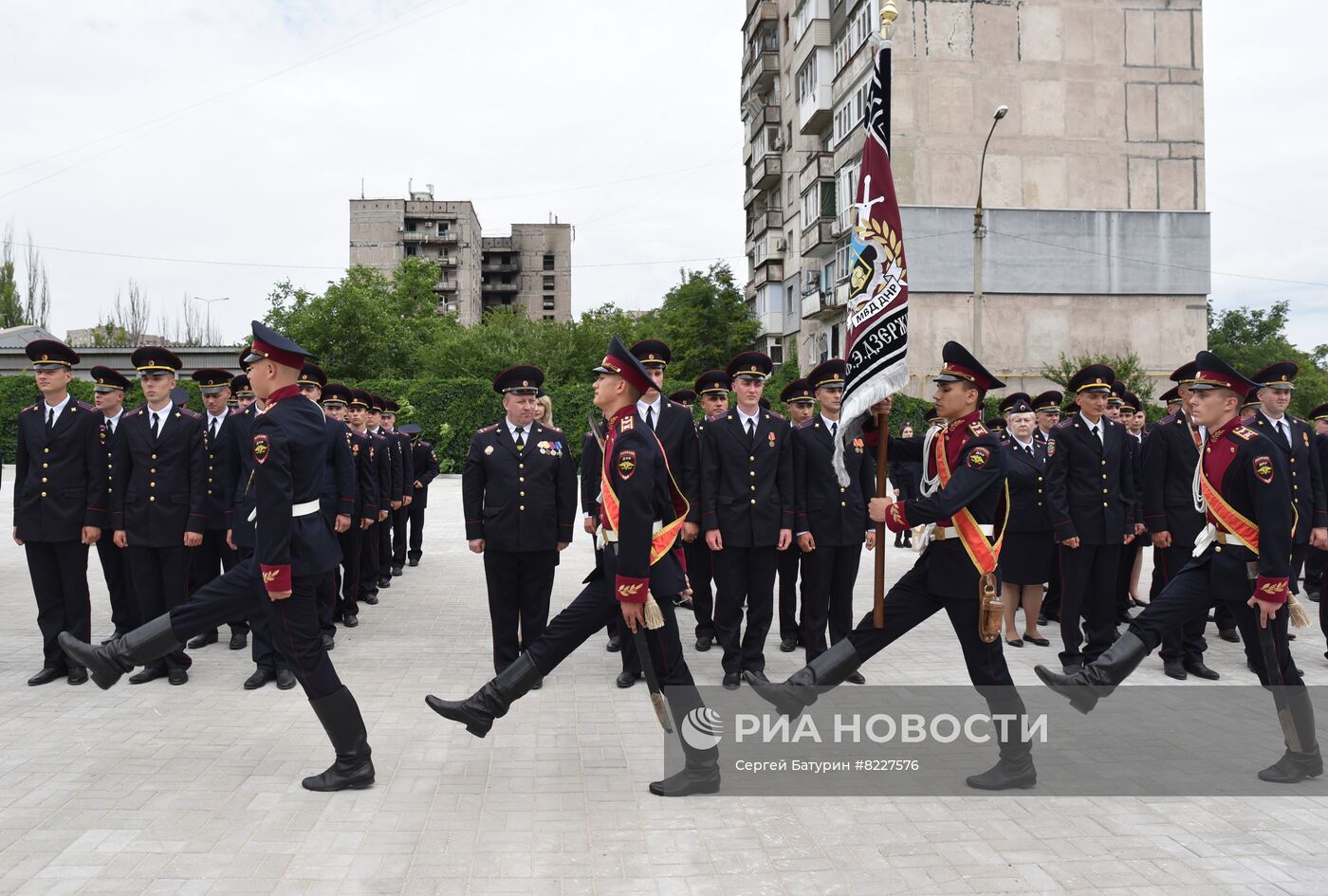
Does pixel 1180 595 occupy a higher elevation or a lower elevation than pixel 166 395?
lower

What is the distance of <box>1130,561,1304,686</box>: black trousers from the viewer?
5227mm

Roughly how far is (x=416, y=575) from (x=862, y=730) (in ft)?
26.5

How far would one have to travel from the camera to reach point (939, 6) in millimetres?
34781

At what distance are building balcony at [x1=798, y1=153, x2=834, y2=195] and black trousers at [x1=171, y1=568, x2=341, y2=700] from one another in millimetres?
37506

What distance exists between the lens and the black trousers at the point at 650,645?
5.02m

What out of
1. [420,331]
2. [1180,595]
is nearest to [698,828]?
[1180,595]

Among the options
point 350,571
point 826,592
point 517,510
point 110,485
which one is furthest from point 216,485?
point 826,592

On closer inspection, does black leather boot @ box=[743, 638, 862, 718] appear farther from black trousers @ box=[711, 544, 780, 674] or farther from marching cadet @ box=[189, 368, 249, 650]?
marching cadet @ box=[189, 368, 249, 650]

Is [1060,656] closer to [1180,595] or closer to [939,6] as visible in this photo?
[1180,595]

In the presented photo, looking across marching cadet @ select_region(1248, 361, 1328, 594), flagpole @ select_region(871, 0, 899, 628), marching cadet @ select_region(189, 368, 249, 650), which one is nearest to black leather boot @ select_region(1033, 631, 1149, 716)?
flagpole @ select_region(871, 0, 899, 628)

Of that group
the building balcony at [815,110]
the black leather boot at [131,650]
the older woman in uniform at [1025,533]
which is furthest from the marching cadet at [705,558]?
the building balcony at [815,110]

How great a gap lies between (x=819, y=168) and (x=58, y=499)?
3675 cm

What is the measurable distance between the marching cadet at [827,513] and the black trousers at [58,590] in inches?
204

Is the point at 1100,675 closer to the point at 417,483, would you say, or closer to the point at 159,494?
the point at 159,494
